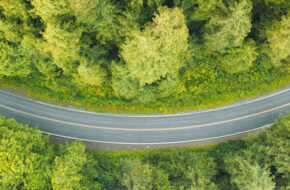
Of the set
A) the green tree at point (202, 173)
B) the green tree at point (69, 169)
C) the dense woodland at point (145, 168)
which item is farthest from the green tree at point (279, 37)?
the green tree at point (69, 169)

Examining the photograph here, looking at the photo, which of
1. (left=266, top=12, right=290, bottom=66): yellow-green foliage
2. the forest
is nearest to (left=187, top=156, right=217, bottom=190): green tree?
the forest

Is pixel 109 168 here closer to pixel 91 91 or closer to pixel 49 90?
pixel 91 91

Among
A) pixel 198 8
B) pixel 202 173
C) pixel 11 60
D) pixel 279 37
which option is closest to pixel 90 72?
pixel 11 60

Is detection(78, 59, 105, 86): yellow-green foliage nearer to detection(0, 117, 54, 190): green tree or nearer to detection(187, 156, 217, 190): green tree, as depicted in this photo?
detection(0, 117, 54, 190): green tree

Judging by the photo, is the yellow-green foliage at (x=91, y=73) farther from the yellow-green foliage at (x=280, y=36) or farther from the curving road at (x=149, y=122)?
the yellow-green foliage at (x=280, y=36)

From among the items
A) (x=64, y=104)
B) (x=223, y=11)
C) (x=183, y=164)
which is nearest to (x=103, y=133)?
(x=64, y=104)

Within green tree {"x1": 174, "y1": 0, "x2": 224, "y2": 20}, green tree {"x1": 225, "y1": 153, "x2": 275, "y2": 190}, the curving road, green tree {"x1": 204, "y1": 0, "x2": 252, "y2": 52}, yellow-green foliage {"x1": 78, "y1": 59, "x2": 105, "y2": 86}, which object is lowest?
green tree {"x1": 225, "y1": 153, "x2": 275, "y2": 190}
